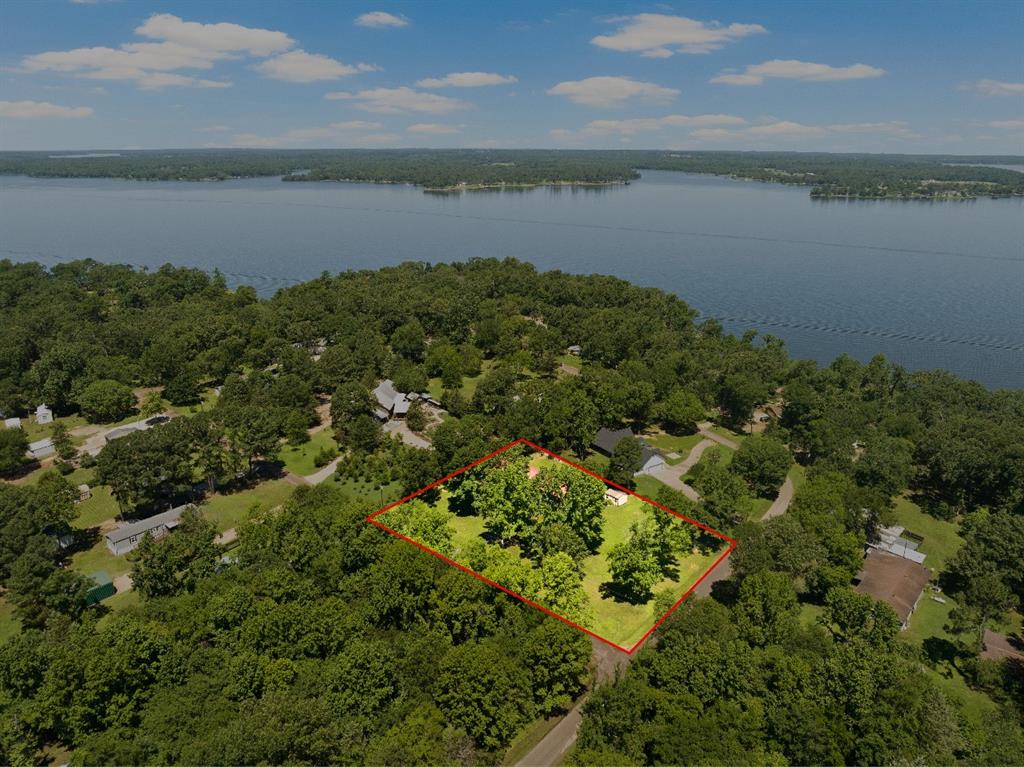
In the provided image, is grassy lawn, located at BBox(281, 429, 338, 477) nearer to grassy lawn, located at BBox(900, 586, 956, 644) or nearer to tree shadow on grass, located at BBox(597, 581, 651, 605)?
tree shadow on grass, located at BBox(597, 581, 651, 605)

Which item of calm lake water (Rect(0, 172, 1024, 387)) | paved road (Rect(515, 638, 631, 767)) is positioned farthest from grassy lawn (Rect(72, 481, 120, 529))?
calm lake water (Rect(0, 172, 1024, 387))

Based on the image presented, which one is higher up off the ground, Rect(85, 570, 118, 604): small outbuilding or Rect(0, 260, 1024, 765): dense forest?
Rect(0, 260, 1024, 765): dense forest

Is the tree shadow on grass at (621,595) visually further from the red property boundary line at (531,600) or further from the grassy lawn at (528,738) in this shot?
the grassy lawn at (528,738)

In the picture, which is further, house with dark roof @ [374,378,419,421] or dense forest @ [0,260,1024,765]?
house with dark roof @ [374,378,419,421]

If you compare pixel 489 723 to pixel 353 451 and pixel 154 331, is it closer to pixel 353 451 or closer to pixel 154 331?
pixel 353 451

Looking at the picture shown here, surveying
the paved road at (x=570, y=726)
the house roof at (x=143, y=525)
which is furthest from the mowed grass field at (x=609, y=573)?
the house roof at (x=143, y=525)

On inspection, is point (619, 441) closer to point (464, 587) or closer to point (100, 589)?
point (464, 587)

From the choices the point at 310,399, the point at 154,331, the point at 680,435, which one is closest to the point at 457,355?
the point at 310,399
